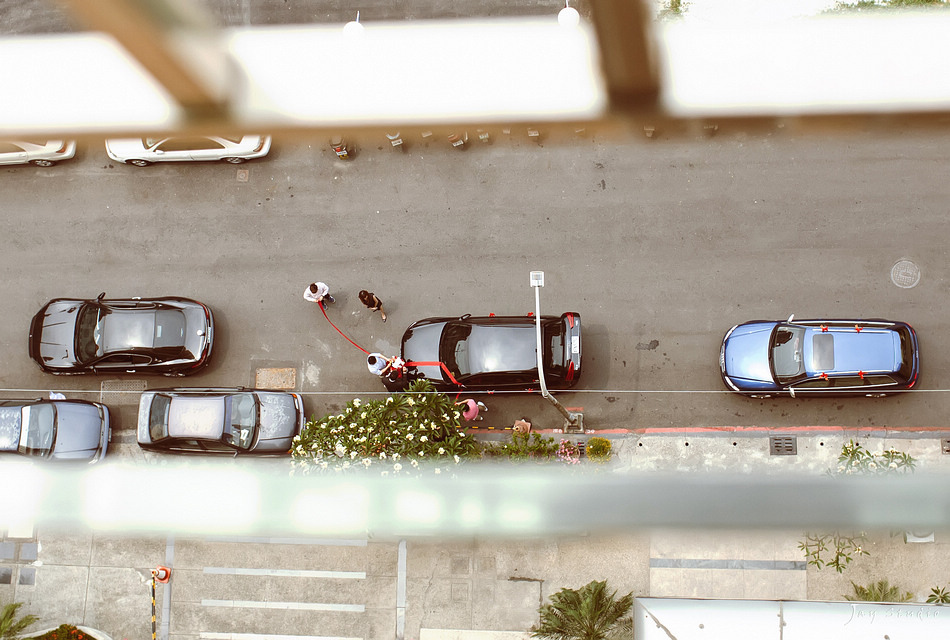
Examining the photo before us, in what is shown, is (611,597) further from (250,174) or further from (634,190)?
(250,174)

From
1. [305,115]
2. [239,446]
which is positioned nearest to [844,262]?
[239,446]

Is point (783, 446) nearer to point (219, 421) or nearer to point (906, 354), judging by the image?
point (906, 354)

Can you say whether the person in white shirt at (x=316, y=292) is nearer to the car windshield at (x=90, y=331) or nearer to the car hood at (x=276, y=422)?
the car hood at (x=276, y=422)

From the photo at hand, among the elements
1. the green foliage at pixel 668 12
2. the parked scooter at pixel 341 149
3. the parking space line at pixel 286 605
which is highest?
the parked scooter at pixel 341 149

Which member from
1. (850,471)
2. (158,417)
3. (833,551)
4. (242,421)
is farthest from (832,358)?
(158,417)

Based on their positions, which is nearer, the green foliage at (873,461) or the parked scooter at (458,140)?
the green foliage at (873,461)

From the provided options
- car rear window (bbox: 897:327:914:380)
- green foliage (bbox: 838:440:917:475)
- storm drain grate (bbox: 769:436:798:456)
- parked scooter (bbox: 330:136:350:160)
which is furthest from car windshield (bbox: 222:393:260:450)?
car rear window (bbox: 897:327:914:380)

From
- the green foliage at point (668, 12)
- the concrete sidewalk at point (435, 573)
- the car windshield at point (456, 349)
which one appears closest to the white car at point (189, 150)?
the car windshield at point (456, 349)
